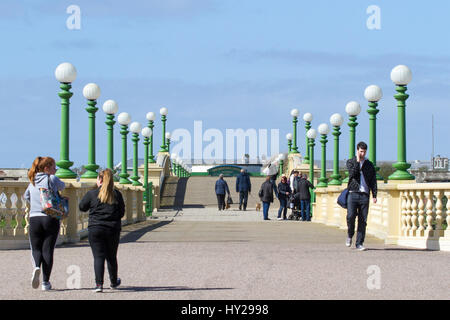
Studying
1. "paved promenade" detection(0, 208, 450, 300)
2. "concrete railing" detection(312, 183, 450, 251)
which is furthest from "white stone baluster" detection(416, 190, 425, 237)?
"paved promenade" detection(0, 208, 450, 300)

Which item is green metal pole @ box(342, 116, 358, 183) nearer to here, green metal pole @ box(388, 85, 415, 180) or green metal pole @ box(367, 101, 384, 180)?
green metal pole @ box(367, 101, 384, 180)

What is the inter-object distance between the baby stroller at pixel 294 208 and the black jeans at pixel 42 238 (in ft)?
64.0

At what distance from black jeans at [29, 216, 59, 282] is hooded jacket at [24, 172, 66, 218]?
8 centimetres

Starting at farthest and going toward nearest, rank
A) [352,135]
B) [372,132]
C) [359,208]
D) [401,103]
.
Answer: [352,135], [372,132], [401,103], [359,208]

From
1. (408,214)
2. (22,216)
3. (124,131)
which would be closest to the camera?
(22,216)

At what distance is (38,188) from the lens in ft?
30.6

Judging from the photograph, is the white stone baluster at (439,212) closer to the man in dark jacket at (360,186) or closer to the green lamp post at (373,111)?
the man in dark jacket at (360,186)

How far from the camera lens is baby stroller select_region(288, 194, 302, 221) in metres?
28.3

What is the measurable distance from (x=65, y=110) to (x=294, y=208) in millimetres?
13402

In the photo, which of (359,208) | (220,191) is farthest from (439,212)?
(220,191)

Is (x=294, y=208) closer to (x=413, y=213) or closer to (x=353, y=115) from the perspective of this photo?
(x=353, y=115)

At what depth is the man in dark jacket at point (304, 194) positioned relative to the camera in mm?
26500
